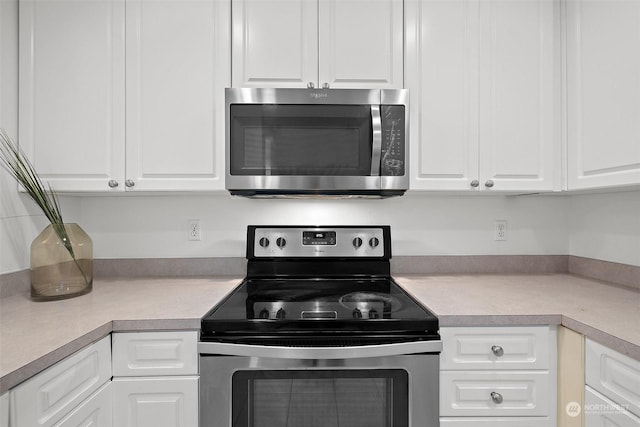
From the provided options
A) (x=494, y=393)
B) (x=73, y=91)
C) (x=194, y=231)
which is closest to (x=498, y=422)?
(x=494, y=393)

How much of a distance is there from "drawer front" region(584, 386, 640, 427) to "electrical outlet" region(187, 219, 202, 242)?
1.69m

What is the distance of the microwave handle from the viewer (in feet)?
4.59

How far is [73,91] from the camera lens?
146 centimetres

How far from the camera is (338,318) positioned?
3.75 feet

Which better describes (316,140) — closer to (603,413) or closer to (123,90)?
(123,90)

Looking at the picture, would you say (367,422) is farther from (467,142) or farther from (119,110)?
(119,110)

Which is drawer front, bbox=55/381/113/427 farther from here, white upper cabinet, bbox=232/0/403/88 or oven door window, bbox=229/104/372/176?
white upper cabinet, bbox=232/0/403/88

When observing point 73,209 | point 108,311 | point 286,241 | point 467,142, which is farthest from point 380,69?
point 73,209

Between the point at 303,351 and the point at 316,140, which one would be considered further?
the point at 316,140

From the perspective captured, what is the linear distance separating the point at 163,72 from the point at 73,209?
845 millimetres

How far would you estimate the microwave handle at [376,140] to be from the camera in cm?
140

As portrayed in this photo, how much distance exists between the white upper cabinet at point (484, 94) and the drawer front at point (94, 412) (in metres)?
1.34

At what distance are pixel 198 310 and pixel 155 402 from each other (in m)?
0.30

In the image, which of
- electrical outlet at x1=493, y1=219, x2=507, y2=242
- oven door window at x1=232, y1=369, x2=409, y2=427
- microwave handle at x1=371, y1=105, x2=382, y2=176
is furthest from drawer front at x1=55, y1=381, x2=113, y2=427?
electrical outlet at x1=493, y1=219, x2=507, y2=242
